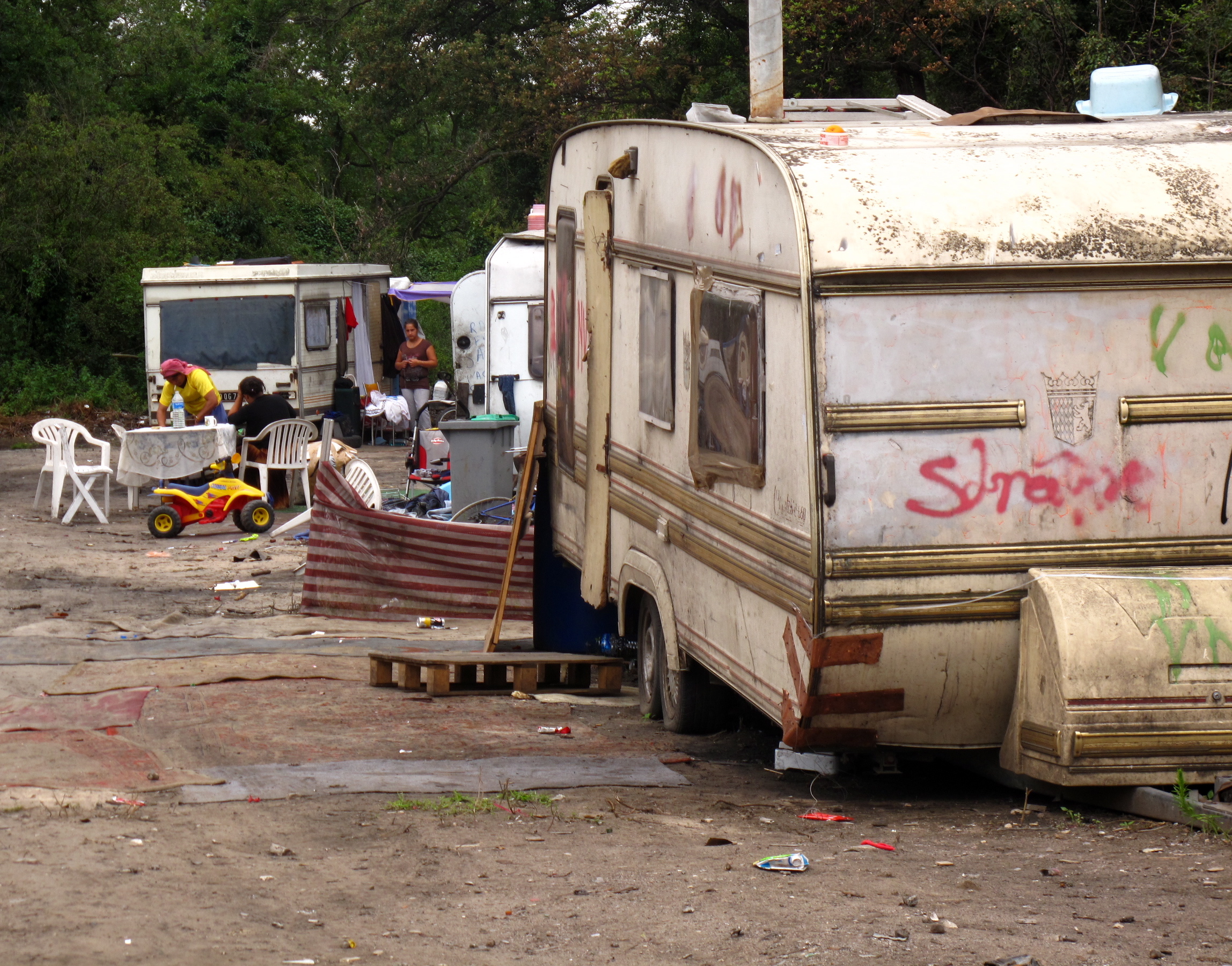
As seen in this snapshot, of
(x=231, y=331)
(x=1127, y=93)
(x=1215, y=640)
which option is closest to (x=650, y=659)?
(x=1215, y=640)

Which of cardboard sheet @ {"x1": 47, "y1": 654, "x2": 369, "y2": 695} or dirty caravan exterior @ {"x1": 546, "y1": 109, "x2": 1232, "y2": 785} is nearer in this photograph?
dirty caravan exterior @ {"x1": 546, "y1": 109, "x2": 1232, "y2": 785}

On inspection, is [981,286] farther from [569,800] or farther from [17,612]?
[17,612]

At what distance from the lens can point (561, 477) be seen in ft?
30.8

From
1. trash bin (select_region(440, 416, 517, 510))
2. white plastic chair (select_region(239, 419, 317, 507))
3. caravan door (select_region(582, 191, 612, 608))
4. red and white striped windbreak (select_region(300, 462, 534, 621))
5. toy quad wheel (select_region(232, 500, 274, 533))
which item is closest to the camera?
caravan door (select_region(582, 191, 612, 608))

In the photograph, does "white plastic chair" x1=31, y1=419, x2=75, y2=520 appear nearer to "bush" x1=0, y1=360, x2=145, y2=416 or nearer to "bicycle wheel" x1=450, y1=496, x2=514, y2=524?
"bicycle wheel" x1=450, y1=496, x2=514, y2=524

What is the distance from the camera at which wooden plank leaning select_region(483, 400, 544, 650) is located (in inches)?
361

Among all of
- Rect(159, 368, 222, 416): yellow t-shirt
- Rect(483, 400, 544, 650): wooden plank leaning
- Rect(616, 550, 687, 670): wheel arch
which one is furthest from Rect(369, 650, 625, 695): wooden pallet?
Rect(159, 368, 222, 416): yellow t-shirt

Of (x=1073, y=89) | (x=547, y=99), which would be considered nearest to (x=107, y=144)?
(x=547, y=99)

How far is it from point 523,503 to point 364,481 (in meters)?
4.37

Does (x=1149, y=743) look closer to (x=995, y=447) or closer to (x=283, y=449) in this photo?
(x=995, y=447)

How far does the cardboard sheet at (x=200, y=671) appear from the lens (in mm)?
8535

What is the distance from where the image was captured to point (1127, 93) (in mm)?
7047

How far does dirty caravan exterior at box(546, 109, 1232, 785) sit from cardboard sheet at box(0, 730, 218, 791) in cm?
262

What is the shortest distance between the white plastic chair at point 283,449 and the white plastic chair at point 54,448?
1774mm
